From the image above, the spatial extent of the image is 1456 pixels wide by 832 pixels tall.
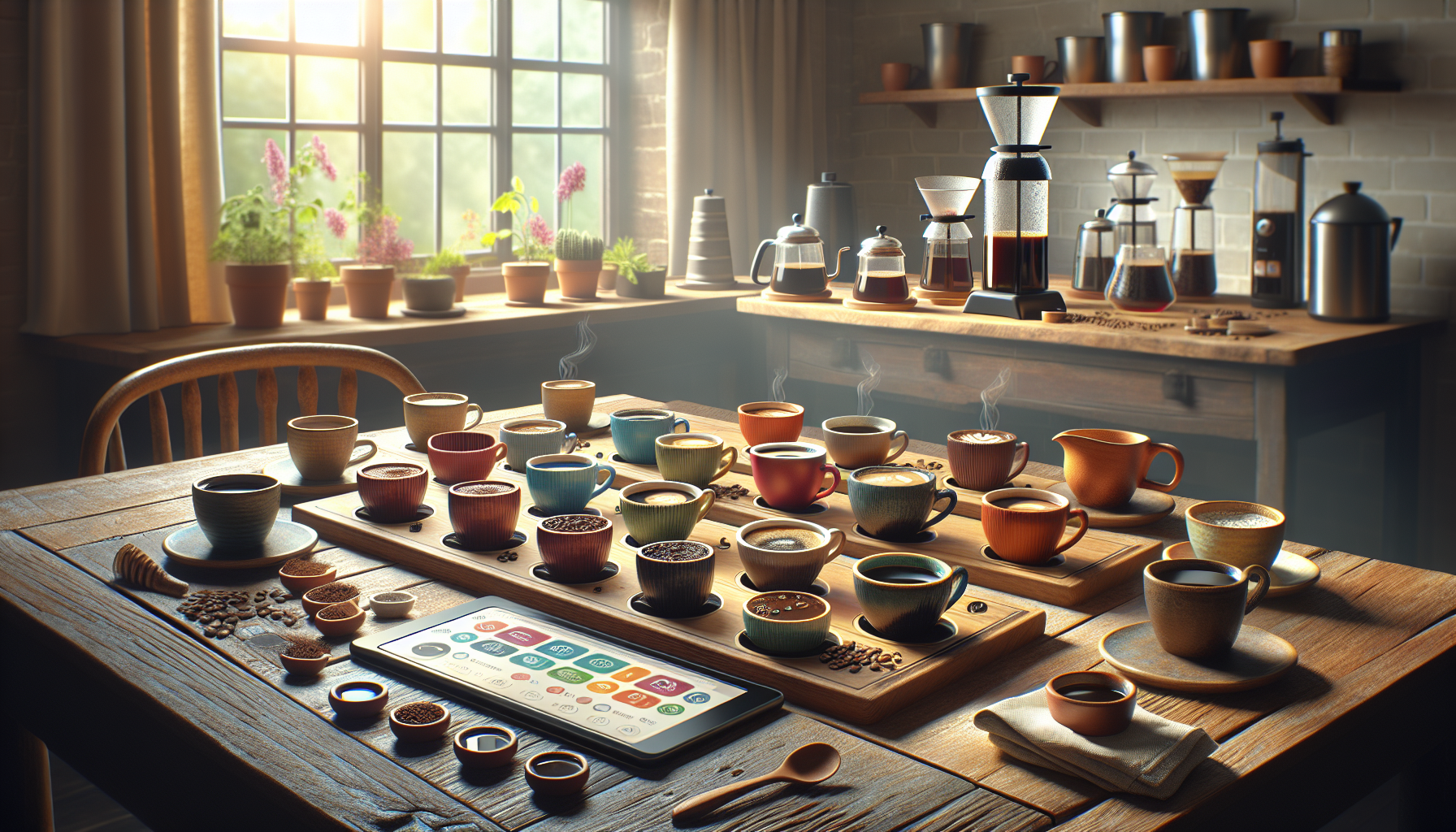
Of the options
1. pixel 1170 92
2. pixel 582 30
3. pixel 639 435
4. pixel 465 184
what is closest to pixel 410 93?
pixel 465 184

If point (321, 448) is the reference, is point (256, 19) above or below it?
above

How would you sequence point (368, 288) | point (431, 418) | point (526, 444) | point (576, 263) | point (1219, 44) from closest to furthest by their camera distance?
point (526, 444)
point (431, 418)
point (368, 288)
point (1219, 44)
point (576, 263)

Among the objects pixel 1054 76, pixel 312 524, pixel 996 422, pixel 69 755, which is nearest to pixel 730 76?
pixel 1054 76

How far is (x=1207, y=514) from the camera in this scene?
1194mm

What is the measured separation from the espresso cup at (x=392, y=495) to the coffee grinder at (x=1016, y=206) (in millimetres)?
1620

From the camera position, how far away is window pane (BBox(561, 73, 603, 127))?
3.85 m

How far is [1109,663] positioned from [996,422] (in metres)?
1.97

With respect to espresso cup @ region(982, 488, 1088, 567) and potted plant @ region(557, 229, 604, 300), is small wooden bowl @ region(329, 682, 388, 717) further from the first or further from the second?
potted plant @ region(557, 229, 604, 300)

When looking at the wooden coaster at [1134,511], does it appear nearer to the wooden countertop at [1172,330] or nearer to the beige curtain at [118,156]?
the wooden countertop at [1172,330]

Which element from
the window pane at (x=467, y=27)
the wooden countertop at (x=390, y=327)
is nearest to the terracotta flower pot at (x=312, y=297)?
the wooden countertop at (x=390, y=327)

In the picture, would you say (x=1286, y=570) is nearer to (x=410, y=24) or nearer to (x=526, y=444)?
(x=526, y=444)

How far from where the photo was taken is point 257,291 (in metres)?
2.67

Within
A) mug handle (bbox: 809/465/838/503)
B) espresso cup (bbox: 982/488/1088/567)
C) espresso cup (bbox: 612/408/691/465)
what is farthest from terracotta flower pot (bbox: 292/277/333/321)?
espresso cup (bbox: 982/488/1088/567)

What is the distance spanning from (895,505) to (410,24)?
2.75 m
